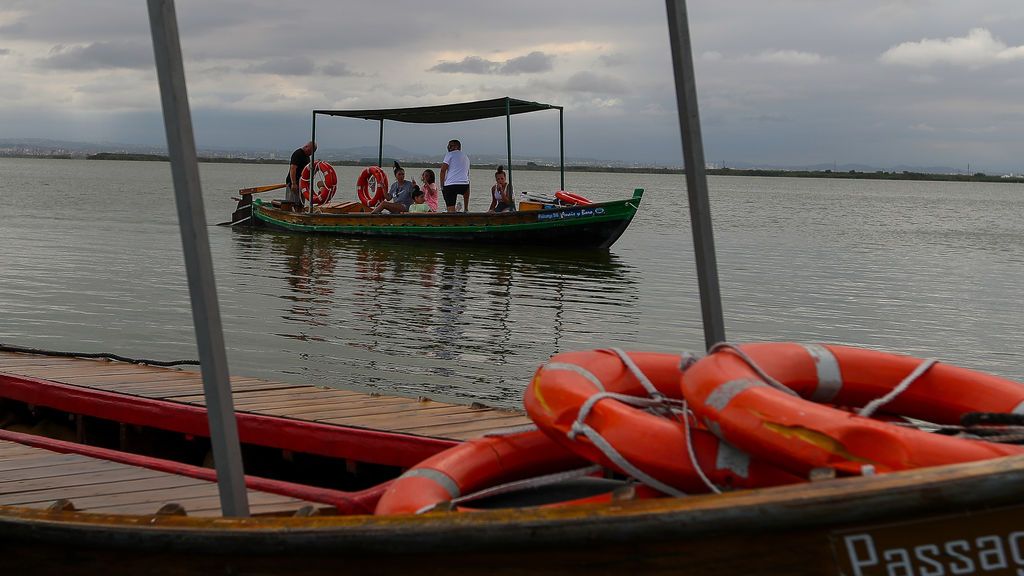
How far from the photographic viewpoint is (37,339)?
11383mm

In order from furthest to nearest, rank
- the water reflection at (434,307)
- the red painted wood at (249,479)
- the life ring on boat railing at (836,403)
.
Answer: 1. the water reflection at (434,307)
2. the red painted wood at (249,479)
3. the life ring on boat railing at (836,403)

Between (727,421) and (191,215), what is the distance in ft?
4.83

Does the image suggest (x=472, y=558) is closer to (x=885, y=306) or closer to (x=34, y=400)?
(x=34, y=400)

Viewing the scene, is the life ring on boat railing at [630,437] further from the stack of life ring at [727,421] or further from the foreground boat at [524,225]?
the foreground boat at [524,225]

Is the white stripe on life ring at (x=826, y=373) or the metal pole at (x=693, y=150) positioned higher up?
the metal pole at (x=693, y=150)

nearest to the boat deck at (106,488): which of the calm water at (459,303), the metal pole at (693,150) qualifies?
the metal pole at (693,150)

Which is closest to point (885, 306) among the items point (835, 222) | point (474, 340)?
point (474, 340)

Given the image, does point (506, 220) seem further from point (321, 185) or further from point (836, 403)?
point (836, 403)

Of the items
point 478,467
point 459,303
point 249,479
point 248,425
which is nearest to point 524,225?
point 459,303

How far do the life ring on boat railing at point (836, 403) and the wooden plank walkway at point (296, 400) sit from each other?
5.86 ft

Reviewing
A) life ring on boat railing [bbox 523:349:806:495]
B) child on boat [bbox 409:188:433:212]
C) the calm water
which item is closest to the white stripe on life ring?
life ring on boat railing [bbox 523:349:806:495]

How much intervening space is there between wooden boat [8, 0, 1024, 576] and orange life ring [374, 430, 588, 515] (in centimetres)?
42

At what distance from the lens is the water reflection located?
9.98m

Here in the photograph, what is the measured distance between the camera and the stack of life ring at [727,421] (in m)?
2.25
